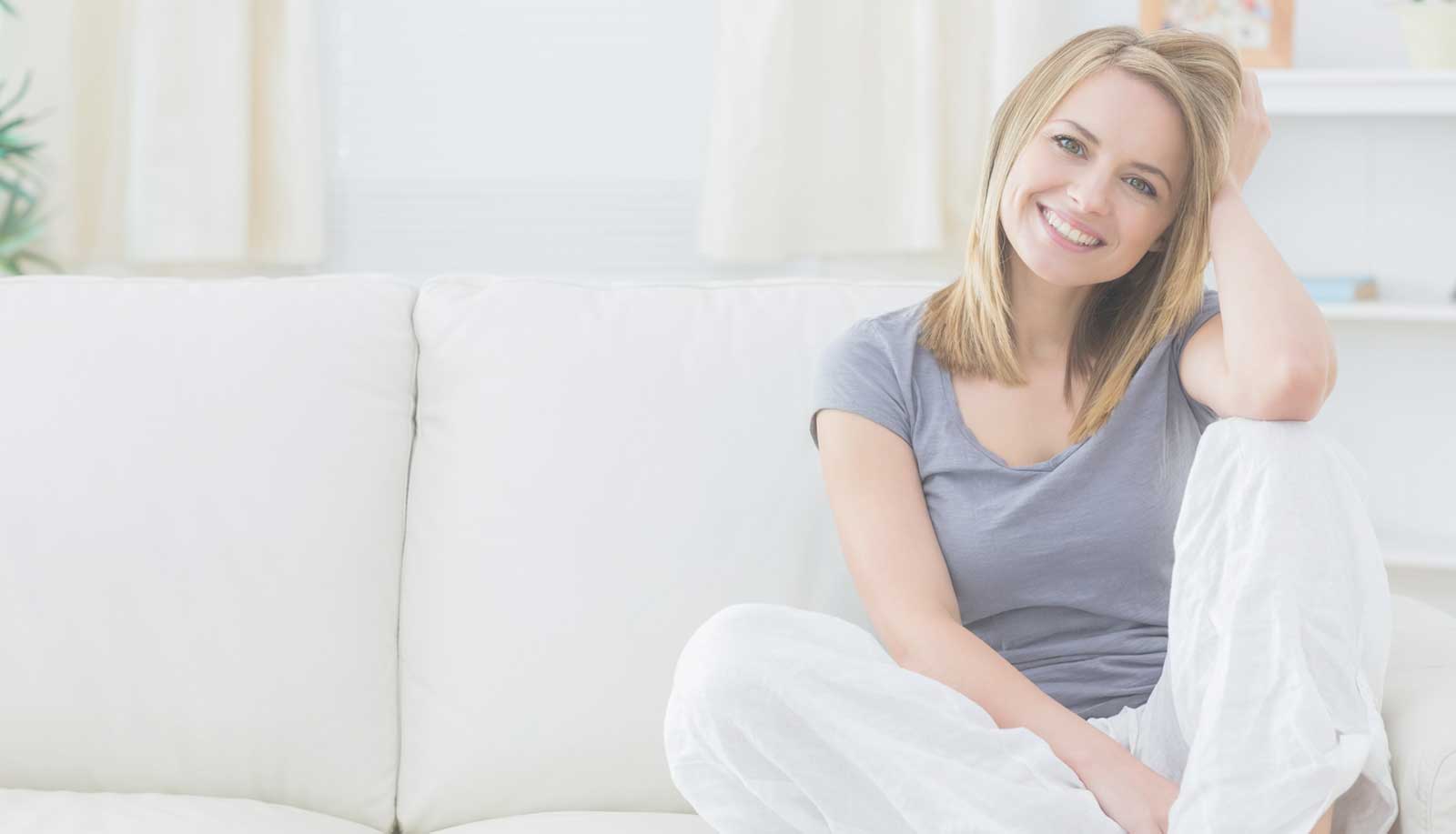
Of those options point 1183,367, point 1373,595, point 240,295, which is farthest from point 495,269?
point 1373,595

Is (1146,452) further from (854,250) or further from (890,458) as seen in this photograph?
(854,250)

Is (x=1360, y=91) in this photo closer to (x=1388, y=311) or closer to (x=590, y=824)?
(x=1388, y=311)

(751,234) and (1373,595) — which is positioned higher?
(751,234)

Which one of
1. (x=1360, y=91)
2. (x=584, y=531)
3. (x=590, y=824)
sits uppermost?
(x=1360, y=91)

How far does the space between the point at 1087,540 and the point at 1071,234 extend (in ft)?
1.01

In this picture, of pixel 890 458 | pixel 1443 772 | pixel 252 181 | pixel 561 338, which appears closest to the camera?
pixel 1443 772

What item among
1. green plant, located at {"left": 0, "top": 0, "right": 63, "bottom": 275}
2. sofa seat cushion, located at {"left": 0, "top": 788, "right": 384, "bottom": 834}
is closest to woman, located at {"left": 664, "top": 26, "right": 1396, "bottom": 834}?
sofa seat cushion, located at {"left": 0, "top": 788, "right": 384, "bottom": 834}

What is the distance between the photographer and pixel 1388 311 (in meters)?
2.56

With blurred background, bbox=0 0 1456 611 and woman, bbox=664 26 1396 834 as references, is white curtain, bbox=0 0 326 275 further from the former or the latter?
woman, bbox=664 26 1396 834

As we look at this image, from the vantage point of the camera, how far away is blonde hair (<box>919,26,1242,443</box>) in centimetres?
140

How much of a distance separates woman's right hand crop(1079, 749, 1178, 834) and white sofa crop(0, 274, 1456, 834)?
0.41 meters

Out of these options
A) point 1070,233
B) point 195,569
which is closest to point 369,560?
point 195,569

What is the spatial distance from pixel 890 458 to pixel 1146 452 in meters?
0.26

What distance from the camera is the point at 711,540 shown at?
1.48 meters
